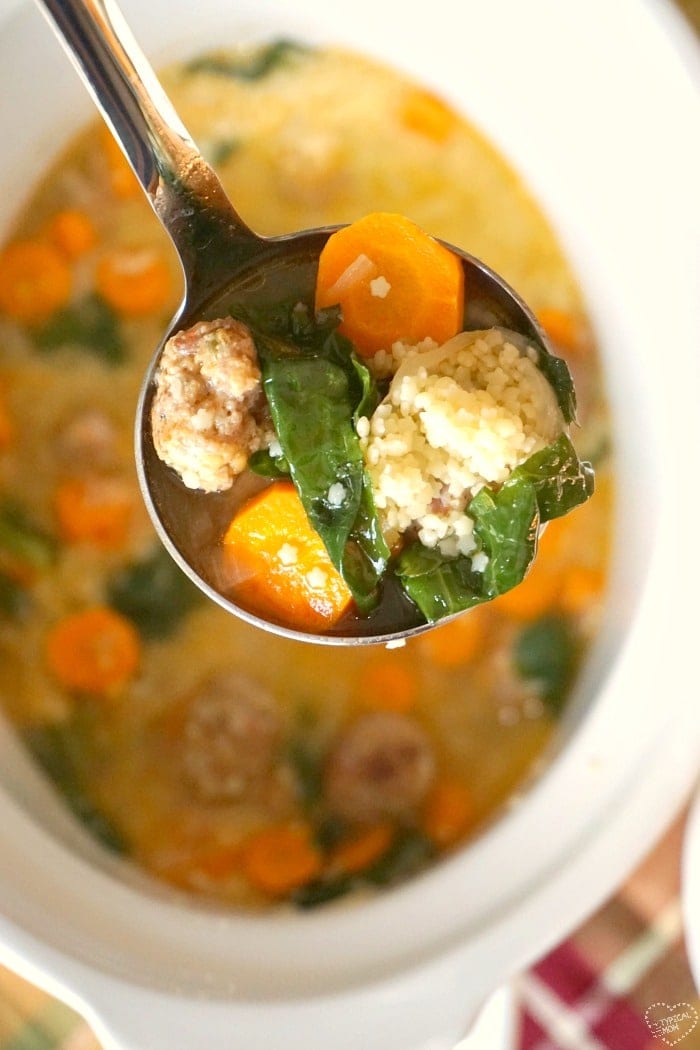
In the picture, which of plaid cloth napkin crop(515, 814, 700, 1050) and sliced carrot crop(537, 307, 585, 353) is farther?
sliced carrot crop(537, 307, 585, 353)

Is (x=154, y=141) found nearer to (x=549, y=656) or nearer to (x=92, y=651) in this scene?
(x=92, y=651)

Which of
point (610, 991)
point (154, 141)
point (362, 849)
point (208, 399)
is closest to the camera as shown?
point (208, 399)

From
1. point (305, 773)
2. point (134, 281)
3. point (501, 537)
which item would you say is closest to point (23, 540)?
point (134, 281)

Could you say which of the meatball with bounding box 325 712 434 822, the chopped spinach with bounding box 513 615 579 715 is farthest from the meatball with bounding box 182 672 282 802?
the chopped spinach with bounding box 513 615 579 715

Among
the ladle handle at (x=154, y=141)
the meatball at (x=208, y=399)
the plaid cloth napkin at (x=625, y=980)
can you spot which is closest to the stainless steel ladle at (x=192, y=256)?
the ladle handle at (x=154, y=141)

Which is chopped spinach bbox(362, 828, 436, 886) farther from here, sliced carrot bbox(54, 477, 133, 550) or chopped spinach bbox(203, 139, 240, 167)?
chopped spinach bbox(203, 139, 240, 167)
